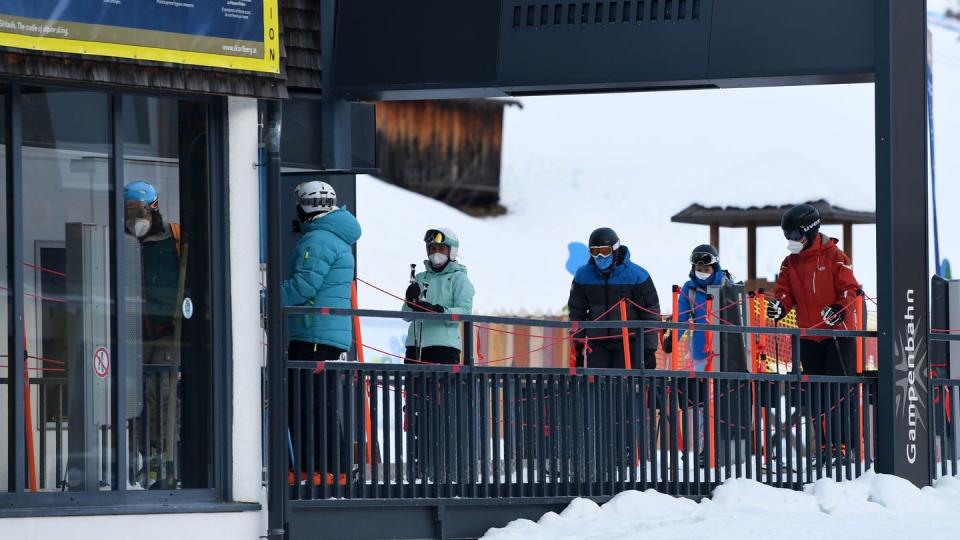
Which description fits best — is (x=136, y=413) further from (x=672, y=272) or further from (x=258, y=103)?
(x=672, y=272)

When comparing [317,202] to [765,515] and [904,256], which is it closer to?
[765,515]

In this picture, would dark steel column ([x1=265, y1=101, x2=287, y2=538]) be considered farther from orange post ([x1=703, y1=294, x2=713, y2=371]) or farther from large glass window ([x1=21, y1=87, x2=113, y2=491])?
orange post ([x1=703, y1=294, x2=713, y2=371])

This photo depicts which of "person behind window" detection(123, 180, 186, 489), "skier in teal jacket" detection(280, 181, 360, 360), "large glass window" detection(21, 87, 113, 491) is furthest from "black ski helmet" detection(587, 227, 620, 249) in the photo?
"large glass window" detection(21, 87, 113, 491)

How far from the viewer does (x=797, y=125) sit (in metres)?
61.2

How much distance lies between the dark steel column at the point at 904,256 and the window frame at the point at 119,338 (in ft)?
13.9

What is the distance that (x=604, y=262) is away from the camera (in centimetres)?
1259

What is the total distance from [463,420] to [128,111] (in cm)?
250

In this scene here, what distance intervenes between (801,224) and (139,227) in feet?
16.7

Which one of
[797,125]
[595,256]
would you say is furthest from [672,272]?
[595,256]

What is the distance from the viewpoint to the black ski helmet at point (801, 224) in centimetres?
1207

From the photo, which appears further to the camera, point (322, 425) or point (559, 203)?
point (559, 203)

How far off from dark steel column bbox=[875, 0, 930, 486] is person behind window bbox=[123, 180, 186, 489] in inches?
178

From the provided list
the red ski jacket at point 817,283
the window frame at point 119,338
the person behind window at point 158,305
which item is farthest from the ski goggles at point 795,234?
the person behind window at point 158,305

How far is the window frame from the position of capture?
8320 mm
